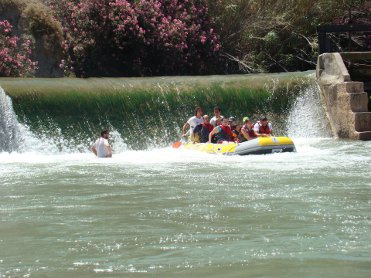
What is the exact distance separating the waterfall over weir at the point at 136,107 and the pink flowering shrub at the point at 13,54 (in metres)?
3.00

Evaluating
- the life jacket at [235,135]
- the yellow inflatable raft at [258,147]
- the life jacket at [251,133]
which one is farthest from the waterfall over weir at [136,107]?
the yellow inflatable raft at [258,147]

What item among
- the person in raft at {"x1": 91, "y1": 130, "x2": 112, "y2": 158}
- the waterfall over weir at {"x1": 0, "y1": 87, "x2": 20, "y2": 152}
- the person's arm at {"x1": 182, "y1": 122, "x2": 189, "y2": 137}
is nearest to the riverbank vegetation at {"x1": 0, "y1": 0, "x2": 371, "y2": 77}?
the waterfall over weir at {"x1": 0, "y1": 87, "x2": 20, "y2": 152}

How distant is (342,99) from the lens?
1925 centimetres

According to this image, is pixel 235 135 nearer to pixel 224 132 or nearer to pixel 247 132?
pixel 224 132

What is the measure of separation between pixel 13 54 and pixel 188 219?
600 inches

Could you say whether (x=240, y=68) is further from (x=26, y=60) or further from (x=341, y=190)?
(x=341, y=190)

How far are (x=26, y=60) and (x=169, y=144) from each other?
19.1 feet

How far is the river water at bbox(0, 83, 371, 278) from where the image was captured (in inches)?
247

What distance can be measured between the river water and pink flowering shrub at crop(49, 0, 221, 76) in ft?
32.7

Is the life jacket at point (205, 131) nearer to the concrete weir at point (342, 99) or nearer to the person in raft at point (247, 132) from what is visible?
the person in raft at point (247, 132)

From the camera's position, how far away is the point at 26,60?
2264cm

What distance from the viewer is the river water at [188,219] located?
6270 mm

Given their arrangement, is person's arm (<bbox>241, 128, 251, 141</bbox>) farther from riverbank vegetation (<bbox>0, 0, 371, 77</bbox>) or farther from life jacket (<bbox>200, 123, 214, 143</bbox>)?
riverbank vegetation (<bbox>0, 0, 371, 77</bbox>)

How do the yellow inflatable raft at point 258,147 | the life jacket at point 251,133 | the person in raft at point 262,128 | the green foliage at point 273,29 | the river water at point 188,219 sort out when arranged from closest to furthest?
the river water at point 188,219
the yellow inflatable raft at point 258,147
the life jacket at point 251,133
the person in raft at point 262,128
the green foliage at point 273,29
